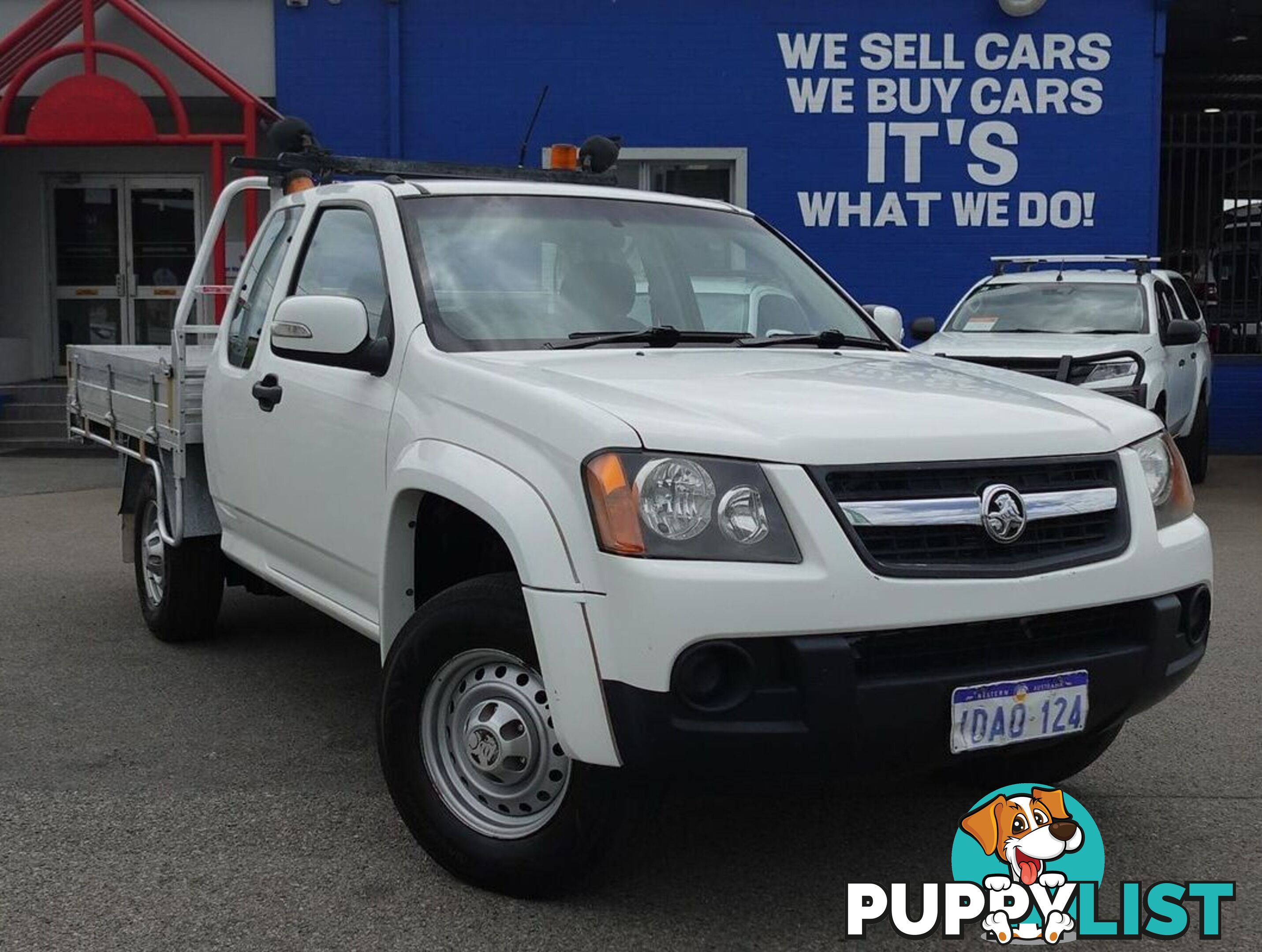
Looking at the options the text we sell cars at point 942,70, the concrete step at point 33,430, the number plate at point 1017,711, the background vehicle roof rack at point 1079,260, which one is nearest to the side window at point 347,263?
the number plate at point 1017,711

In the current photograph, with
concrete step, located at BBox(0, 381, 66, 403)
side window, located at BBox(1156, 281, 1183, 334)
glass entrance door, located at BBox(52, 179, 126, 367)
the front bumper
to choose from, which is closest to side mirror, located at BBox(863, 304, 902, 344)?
the front bumper

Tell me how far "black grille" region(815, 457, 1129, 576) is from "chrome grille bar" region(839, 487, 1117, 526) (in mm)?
13

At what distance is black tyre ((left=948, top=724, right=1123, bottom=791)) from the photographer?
13.4 ft

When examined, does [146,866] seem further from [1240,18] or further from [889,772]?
[1240,18]

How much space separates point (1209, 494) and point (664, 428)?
31.9 ft

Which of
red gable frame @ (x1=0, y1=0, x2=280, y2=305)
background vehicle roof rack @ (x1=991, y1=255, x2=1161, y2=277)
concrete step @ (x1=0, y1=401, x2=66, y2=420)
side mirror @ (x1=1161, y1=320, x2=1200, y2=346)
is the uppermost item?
red gable frame @ (x1=0, y1=0, x2=280, y2=305)

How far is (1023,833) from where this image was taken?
3.65 meters

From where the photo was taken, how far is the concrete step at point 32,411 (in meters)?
14.6

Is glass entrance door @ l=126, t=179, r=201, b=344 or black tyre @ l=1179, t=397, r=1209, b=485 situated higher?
glass entrance door @ l=126, t=179, r=201, b=344

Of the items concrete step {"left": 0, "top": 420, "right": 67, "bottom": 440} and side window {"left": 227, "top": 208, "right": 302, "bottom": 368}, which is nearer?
side window {"left": 227, "top": 208, "right": 302, "bottom": 368}

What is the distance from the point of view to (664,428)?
312cm

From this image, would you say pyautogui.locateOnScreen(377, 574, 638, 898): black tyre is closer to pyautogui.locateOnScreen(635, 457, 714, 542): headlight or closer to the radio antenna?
pyautogui.locateOnScreen(635, 457, 714, 542): headlight

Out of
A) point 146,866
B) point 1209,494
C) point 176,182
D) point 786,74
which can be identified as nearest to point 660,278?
point 146,866

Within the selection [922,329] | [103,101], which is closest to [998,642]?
[922,329]
